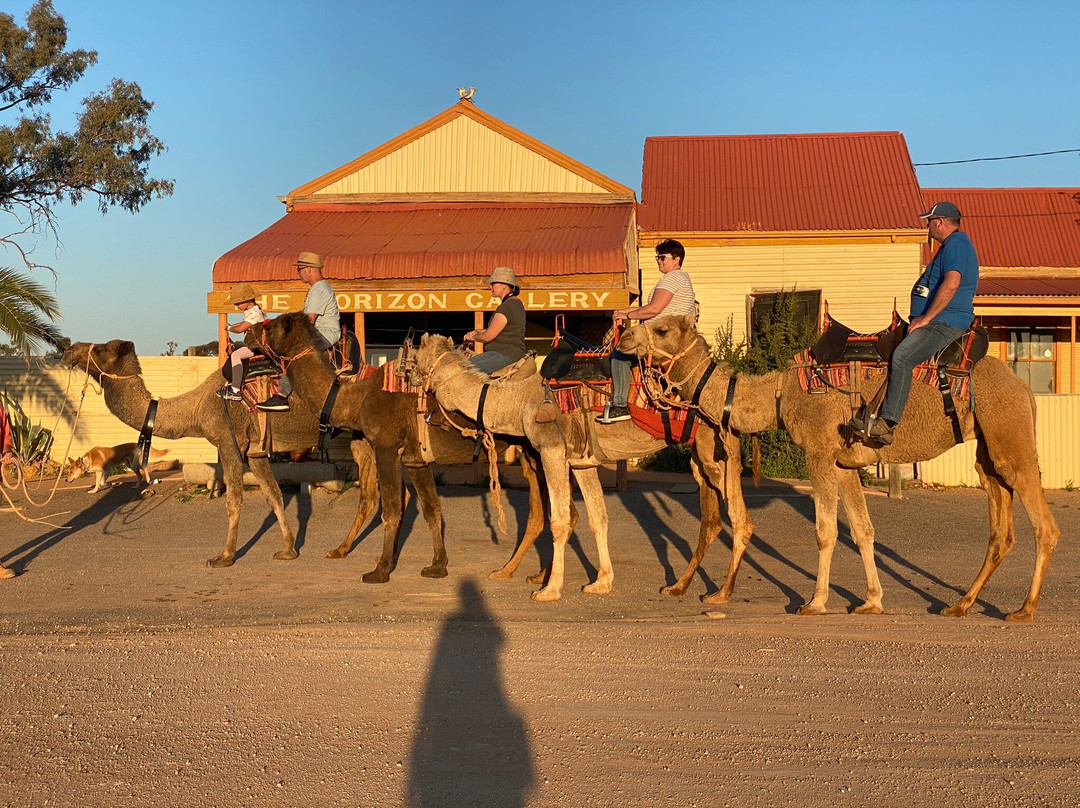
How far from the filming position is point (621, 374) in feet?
30.4

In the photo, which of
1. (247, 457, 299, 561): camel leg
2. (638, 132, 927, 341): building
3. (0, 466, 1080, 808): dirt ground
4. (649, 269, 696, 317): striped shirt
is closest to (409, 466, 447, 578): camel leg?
(0, 466, 1080, 808): dirt ground

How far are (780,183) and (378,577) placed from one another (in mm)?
16886

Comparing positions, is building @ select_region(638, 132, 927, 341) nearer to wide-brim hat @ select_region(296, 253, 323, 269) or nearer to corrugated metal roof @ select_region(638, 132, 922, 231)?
corrugated metal roof @ select_region(638, 132, 922, 231)

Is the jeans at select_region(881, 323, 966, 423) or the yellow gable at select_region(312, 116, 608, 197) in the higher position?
the yellow gable at select_region(312, 116, 608, 197)

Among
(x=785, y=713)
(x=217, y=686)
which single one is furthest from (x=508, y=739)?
(x=217, y=686)

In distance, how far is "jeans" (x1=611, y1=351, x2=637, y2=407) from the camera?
9.27 meters

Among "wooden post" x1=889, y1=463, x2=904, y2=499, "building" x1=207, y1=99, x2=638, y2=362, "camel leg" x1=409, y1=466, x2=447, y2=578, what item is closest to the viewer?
"camel leg" x1=409, y1=466, x2=447, y2=578

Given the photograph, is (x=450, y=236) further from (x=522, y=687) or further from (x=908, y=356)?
(x=522, y=687)

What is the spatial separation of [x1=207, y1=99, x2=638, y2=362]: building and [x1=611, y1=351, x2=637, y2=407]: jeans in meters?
8.10

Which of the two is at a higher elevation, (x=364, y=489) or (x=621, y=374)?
(x=621, y=374)

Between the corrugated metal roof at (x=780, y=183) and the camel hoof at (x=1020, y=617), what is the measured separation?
562 inches

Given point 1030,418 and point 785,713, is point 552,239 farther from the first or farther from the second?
point 785,713

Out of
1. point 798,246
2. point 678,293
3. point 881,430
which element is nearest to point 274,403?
point 678,293

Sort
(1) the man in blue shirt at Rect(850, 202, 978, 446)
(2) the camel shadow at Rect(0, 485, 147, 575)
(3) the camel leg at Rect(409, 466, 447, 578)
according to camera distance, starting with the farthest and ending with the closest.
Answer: (2) the camel shadow at Rect(0, 485, 147, 575) → (3) the camel leg at Rect(409, 466, 447, 578) → (1) the man in blue shirt at Rect(850, 202, 978, 446)
